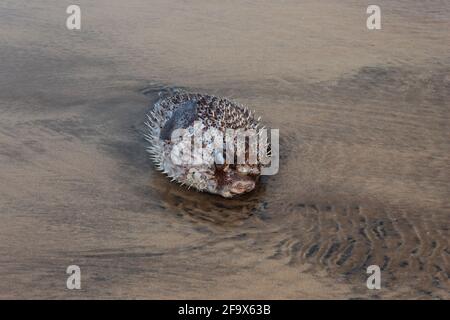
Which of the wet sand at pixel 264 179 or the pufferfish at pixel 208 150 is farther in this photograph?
the pufferfish at pixel 208 150

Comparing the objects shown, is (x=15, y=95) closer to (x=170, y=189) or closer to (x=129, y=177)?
(x=129, y=177)

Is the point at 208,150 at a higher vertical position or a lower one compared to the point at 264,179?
higher

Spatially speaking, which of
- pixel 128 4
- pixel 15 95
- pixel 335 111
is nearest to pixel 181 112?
pixel 335 111

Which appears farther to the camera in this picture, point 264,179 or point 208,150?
point 264,179
